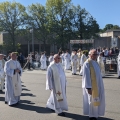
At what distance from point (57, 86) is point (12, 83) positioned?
236cm

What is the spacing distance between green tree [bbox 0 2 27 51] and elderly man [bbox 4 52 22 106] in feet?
150

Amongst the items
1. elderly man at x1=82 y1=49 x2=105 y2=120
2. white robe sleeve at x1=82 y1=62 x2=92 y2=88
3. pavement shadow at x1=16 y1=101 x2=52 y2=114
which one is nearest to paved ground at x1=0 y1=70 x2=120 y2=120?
pavement shadow at x1=16 y1=101 x2=52 y2=114

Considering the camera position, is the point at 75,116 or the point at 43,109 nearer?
the point at 75,116

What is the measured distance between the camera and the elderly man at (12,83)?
9.34 m

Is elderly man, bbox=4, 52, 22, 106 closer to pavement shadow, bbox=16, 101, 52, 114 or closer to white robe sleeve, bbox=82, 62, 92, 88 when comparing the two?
pavement shadow, bbox=16, 101, 52, 114

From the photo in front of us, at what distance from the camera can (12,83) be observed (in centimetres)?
948

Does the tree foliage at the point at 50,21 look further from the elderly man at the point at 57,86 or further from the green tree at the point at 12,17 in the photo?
the elderly man at the point at 57,86


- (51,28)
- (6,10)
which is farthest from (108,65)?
(6,10)

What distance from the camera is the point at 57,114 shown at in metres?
7.73

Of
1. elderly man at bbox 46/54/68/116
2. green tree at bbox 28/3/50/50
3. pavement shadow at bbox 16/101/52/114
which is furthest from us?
green tree at bbox 28/3/50/50

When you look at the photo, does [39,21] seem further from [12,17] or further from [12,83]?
[12,83]

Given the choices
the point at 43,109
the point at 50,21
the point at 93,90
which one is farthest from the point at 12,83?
the point at 50,21

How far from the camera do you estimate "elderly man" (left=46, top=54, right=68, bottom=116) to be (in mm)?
7699

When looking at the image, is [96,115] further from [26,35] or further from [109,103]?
[26,35]
